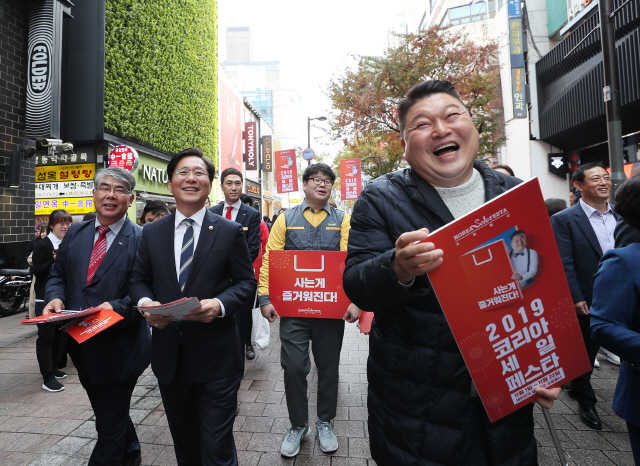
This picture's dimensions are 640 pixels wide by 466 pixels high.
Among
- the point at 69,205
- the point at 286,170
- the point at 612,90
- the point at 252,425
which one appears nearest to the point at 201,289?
the point at 252,425

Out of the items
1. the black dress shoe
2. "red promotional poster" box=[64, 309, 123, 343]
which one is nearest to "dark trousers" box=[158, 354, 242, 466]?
"red promotional poster" box=[64, 309, 123, 343]

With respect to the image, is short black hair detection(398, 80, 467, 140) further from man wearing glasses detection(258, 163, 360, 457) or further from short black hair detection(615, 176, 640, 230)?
man wearing glasses detection(258, 163, 360, 457)

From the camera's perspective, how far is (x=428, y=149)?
1.61 metres

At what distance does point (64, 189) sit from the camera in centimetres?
1341

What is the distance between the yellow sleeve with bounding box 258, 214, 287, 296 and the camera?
3549mm

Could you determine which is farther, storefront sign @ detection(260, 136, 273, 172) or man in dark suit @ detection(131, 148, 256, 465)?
storefront sign @ detection(260, 136, 273, 172)

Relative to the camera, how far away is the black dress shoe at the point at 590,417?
11.0 ft

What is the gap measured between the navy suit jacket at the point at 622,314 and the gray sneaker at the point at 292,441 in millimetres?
2106

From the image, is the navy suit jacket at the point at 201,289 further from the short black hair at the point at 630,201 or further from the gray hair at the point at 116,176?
the short black hair at the point at 630,201

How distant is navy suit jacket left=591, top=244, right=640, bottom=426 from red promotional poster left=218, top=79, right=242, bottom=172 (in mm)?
24845

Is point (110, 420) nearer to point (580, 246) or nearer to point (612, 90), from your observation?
point (580, 246)

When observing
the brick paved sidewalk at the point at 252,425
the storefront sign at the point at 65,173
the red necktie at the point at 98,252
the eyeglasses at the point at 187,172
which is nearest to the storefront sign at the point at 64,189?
the storefront sign at the point at 65,173

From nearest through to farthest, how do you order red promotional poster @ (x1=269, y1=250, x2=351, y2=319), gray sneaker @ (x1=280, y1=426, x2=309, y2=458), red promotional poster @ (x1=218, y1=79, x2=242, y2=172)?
gray sneaker @ (x1=280, y1=426, x2=309, y2=458) < red promotional poster @ (x1=269, y1=250, x2=351, y2=319) < red promotional poster @ (x1=218, y1=79, x2=242, y2=172)

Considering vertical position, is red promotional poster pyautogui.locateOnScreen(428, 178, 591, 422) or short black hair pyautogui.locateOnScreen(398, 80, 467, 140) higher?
short black hair pyautogui.locateOnScreen(398, 80, 467, 140)
